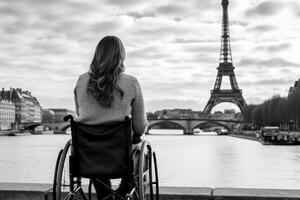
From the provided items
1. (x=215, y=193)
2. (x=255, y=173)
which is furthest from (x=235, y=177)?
(x=215, y=193)

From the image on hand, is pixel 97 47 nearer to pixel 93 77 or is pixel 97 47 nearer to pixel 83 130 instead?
pixel 93 77

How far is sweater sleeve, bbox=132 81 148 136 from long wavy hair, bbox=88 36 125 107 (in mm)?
72

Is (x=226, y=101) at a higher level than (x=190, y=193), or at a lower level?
higher

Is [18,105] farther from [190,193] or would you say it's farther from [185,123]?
[190,193]

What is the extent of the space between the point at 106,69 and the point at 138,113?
241mm

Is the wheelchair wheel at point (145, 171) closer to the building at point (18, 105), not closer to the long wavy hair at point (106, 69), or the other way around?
the long wavy hair at point (106, 69)

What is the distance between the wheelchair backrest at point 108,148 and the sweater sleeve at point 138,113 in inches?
4.3

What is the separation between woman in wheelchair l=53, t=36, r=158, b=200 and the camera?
7.50 ft

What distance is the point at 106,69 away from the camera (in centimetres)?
232

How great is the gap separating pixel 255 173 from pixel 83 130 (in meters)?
15.4

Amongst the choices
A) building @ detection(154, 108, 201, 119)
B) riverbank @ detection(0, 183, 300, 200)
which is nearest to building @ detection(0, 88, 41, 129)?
building @ detection(154, 108, 201, 119)

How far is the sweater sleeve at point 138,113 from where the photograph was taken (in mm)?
Result: 2391

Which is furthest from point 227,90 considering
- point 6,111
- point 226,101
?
point 6,111

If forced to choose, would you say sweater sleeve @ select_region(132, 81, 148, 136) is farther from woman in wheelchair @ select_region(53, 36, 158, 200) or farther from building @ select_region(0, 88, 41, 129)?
building @ select_region(0, 88, 41, 129)
